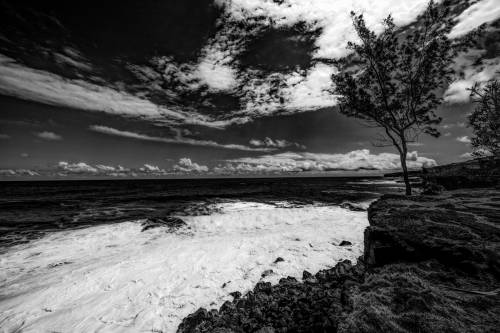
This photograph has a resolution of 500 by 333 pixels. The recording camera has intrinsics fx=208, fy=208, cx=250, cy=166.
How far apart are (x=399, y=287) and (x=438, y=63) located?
51.4 feet

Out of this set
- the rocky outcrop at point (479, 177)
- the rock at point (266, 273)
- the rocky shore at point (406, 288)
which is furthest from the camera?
the rocky outcrop at point (479, 177)

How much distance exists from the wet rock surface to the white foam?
56.4 inches

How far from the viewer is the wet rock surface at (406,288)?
3577 millimetres

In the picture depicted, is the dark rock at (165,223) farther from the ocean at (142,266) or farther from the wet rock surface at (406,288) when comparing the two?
the wet rock surface at (406,288)

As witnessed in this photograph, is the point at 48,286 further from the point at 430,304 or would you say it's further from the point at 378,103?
the point at 378,103

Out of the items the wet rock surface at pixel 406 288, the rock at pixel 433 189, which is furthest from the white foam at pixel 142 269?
the rock at pixel 433 189

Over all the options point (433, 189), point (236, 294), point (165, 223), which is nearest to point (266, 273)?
point (236, 294)

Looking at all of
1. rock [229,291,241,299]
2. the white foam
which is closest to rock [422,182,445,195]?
the white foam

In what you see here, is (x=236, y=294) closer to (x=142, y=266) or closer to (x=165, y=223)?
(x=142, y=266)

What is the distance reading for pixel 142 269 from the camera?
10023 millimetres

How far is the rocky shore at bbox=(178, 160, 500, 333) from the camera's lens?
141 inches

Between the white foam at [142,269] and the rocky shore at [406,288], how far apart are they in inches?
56.7

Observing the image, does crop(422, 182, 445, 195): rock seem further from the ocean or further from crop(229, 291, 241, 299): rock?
crop(229, 291, 241, 299): rock

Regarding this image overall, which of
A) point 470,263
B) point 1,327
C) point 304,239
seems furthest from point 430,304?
point 1,327
